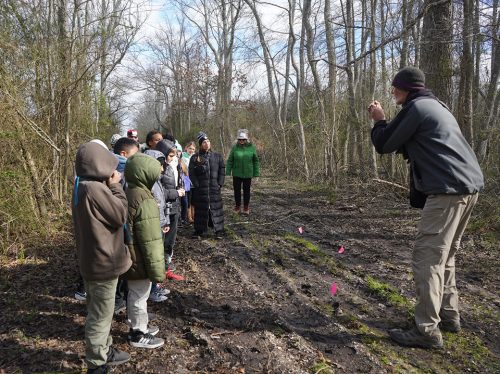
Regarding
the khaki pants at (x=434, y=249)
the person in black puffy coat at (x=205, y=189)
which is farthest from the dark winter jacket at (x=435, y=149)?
the person in black puffy coat at (x=205, y=189)

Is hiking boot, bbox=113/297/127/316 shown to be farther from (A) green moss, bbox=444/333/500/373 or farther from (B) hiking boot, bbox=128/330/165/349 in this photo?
(A) green moss, bbox=444/333/500/373

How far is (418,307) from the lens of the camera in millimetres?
2975

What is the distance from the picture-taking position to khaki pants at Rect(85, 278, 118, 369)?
2.51 metres

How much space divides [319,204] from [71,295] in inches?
261

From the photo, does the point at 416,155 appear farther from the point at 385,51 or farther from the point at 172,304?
the point at 385,51

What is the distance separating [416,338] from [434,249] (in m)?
0.72

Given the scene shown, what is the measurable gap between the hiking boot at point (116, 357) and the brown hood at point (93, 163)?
126 centimetres

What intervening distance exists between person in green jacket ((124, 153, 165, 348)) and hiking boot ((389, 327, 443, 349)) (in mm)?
1897

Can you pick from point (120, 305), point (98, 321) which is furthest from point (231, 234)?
point (98, 321)

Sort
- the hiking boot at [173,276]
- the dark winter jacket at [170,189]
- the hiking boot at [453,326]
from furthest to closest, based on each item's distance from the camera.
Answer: the dark winter jacket at [170,189]
the hiking boot at [173,276]
the hiking boot at [453,326]

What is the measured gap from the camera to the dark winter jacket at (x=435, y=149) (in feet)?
9.23

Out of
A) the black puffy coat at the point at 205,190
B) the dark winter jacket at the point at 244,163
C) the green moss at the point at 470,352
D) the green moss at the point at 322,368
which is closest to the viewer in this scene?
the green moss at the point at 322,368

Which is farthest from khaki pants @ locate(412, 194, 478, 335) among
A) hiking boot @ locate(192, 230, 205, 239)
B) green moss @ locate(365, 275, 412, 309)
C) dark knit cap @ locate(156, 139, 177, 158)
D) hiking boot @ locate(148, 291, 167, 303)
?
hiking boot @ locate(192, 230, 205, 239)

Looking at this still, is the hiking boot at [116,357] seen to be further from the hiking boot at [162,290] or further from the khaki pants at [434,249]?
the khaki pants at [434,249]
